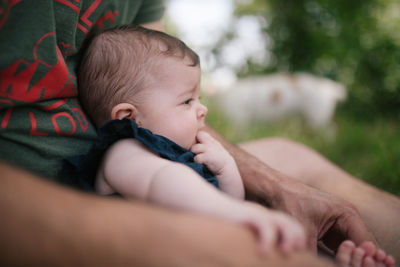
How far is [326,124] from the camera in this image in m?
3.87

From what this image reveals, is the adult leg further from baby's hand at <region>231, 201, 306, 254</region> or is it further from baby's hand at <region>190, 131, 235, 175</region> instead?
baby's hand at <region>231, 201, 306, 254</region>

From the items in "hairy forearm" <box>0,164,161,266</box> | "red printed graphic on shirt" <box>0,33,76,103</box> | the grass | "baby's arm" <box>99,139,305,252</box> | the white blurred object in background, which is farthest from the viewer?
the white blurred object in background

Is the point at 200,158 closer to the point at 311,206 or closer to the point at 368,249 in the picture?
the point at 311,206

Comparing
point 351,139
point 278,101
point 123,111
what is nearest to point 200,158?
point 123,111

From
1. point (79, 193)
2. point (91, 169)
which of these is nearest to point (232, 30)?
point (91, 169)

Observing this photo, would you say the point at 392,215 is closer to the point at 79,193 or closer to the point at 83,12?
the point at 79,193

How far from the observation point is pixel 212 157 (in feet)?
3.94

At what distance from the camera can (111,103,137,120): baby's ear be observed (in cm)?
112

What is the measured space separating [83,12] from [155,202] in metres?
0.71

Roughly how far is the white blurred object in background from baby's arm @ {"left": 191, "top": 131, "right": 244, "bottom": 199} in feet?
8.91

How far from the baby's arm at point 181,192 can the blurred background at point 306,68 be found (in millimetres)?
2618

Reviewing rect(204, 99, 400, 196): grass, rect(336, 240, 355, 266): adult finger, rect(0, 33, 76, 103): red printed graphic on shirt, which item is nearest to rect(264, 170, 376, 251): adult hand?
rect(336, 240, 355, 266): adult finger

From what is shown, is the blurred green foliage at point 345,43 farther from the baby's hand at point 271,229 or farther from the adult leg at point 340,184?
the baby's hand at point 271,229

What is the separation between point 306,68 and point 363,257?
4.03m
